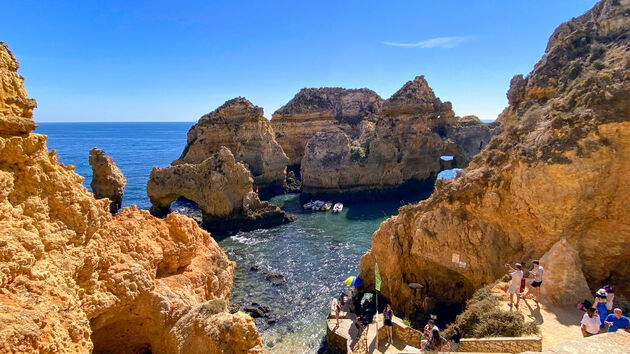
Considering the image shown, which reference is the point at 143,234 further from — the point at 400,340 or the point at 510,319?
the point at 510,319

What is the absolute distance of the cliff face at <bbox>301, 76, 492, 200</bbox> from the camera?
43812 millimetres

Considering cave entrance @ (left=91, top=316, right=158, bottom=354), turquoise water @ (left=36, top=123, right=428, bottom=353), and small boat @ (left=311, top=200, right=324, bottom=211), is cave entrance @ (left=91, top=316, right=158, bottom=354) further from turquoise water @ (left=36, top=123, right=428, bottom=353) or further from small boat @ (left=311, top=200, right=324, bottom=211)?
small boat @ (left=311, top=200, right=324, bottom=211)

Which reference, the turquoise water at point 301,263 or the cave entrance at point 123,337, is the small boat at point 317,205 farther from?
the cave entrance at point 123,337

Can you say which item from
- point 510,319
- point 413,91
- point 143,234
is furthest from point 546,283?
point 413,91

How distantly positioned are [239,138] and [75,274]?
131ft

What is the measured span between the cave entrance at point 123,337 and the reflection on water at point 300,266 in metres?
8.34

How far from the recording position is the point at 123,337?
28.3 ft

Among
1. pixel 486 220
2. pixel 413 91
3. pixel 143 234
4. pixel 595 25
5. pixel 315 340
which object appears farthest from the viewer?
pixel 413 91

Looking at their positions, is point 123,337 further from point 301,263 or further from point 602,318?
point 301,263

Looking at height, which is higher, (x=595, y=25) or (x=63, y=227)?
(x=595, y=25)

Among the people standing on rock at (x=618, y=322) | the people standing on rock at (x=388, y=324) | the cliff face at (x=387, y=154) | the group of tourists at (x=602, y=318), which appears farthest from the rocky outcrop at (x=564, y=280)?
the cliff face at (x=387, y=154)

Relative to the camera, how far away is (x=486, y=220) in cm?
1498

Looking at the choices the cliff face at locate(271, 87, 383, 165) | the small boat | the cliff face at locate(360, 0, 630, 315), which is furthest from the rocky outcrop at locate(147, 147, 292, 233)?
the cliff face at locate(271, 87, 383, 165)

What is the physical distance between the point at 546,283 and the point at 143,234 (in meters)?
11.9
